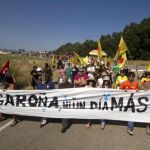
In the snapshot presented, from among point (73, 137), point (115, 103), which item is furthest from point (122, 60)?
point (73, 137)

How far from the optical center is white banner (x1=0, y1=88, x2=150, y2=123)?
359 inches

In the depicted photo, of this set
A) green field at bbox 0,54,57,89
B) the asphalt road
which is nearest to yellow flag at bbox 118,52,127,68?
green field at bbox 0,54,57,89

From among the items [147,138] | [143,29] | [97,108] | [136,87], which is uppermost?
[143,29]

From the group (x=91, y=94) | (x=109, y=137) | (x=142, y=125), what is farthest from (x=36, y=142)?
(x=142, y=125)

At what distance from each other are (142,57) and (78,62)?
6202 cm

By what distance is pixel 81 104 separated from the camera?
945 cm

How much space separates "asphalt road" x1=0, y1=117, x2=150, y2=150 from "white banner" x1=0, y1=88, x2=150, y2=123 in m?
0.33

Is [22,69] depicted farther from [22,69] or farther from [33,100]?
[33,100]

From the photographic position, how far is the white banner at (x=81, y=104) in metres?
9.12

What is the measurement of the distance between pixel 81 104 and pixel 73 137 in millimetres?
1572

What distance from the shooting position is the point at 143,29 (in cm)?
8250

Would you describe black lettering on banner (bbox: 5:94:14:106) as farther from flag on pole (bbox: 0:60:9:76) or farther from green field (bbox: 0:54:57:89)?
green field (bbox: 0:54:57:89)

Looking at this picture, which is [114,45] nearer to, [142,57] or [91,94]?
[142,57]

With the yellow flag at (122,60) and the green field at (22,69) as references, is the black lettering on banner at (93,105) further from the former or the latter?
the green field at (22,69)
